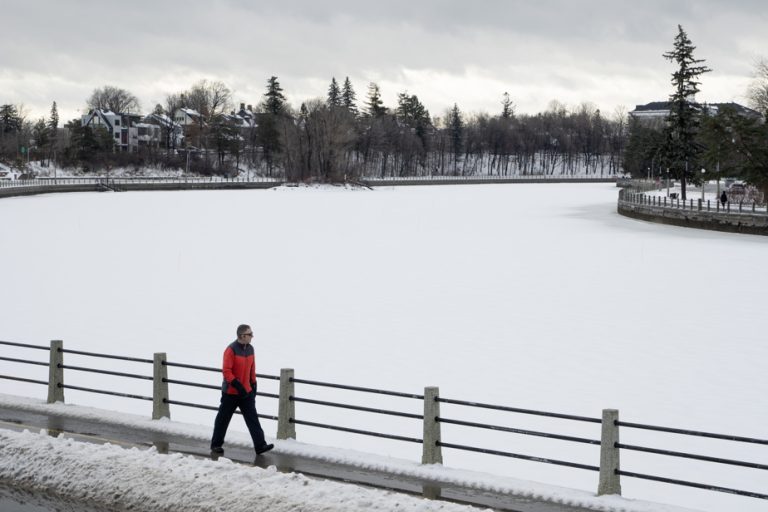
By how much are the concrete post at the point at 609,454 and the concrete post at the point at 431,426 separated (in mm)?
2080

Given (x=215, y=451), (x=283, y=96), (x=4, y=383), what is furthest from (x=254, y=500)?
(x=283, y=96)

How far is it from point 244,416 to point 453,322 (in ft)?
57.4

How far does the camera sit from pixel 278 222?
71125 mm

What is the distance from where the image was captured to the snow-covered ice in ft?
59.9

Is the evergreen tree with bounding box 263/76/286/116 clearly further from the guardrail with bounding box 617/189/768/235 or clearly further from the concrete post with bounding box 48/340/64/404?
the concrete post with bounding box 48/340/64/404

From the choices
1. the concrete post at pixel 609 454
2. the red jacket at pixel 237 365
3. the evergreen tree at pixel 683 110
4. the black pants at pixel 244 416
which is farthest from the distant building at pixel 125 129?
the concrete post at pixel 609 454

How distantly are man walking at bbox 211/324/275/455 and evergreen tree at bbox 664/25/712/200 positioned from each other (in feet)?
275

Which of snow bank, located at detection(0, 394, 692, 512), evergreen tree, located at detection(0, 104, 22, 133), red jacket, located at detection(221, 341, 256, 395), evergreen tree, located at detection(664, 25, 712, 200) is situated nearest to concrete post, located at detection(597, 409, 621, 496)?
snow bank, located at detection(0, 394, 692, 512)

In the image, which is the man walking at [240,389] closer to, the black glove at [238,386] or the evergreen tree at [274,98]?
the black glove at [238,386]

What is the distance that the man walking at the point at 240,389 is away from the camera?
39.5 feet

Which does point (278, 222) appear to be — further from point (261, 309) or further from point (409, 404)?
point (409, 404)

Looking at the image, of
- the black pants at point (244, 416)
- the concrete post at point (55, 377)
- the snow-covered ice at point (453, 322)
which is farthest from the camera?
the snow-covered ice at point (453, 322)

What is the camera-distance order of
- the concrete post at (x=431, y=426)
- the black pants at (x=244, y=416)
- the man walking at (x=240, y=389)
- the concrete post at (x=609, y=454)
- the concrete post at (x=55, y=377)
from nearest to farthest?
the concrete post at (x=609, y=454), the concrete post at (x=431, y=426), the man walking at (x=240, y=389), the black pants at (x=244, y=416), the concrete post at (x=55, y=377)

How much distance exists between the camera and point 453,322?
96.1 ft
